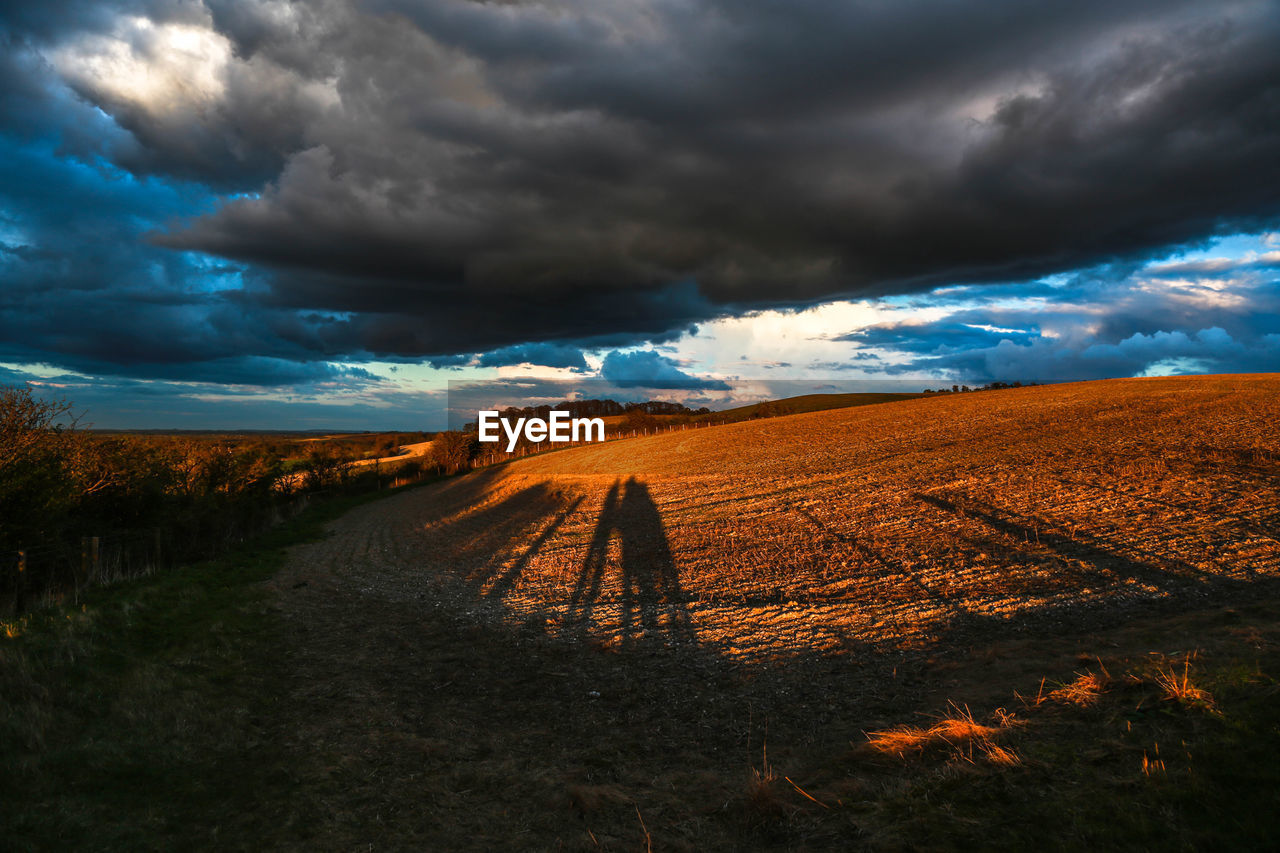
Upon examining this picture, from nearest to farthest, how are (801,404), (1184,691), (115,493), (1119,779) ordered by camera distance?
(1119,779), (1184,691), (115,493), (801,404)

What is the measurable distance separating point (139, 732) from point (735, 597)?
1149 centimetres

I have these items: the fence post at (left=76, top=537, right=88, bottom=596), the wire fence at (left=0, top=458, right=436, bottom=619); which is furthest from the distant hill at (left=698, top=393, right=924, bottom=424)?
the fence post at (left=76, top=537, right=88, bottom=596)

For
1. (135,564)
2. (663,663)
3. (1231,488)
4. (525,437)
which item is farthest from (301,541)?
(525,437)

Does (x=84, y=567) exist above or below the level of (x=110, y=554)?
above

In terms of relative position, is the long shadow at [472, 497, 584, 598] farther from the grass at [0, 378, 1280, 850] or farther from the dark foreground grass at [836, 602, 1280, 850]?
the dark foreground grass at [836, 602, 1280, 850]

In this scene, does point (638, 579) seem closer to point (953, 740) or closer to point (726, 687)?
point (726, 687)

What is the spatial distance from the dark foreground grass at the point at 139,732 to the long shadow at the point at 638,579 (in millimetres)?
6766

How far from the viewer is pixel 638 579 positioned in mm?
17562

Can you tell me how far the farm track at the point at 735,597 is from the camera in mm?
8195

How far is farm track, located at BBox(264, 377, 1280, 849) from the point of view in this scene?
8.20m

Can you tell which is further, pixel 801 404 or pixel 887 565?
pixel 801 404

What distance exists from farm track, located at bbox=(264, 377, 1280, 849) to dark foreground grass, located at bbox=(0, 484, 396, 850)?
0.84 metres

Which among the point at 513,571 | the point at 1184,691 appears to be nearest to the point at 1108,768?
the point at 1184,691

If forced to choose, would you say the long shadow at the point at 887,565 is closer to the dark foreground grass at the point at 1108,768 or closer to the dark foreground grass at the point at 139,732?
the dark foreground grass at the point at 1108,768
